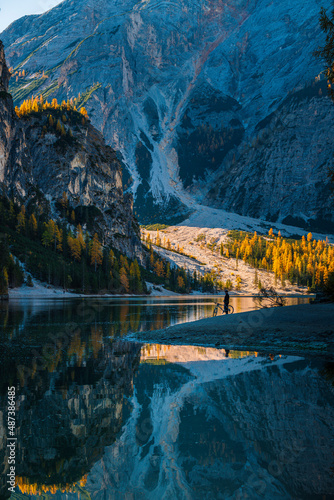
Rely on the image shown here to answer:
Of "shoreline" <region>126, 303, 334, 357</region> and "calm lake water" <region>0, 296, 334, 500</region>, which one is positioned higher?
"calm lake water" <region>0, 296, 334, 500</region>

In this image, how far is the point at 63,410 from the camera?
1084 centimetres

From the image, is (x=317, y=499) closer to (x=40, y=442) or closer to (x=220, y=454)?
(x=220, y=454)

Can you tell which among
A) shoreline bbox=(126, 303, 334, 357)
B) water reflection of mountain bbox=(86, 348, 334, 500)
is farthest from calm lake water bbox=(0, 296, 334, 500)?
shoreline bbox=(126, 303, 334, 357)

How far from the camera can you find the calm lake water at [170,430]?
22.7 ft

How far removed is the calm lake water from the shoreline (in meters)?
4.90

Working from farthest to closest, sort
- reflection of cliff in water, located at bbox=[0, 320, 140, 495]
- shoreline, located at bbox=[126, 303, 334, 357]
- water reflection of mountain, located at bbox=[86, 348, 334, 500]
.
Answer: shoreline, located at bbox=[126, 303, 334, 357] < reflection of cliff in water, located at bbox=[0, 320, 140, 495] < water reflection of mountain, located at bbox=[86, 348, 334, 500]

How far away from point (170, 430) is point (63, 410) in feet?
11.3

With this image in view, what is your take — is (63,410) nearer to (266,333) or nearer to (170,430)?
(170,430)

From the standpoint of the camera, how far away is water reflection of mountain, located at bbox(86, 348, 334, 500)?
6.81 m

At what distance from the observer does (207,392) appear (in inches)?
504

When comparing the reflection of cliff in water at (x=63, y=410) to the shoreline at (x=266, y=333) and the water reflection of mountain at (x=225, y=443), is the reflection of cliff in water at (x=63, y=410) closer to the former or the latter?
the water reflection of mountain at (x=225, y=443)

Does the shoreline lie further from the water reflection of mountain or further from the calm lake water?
the water reflection of mountain

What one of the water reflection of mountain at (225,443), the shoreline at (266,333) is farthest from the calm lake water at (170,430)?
the shoreline at (266,333)

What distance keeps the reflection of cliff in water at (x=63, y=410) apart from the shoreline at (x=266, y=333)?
7798 mm
